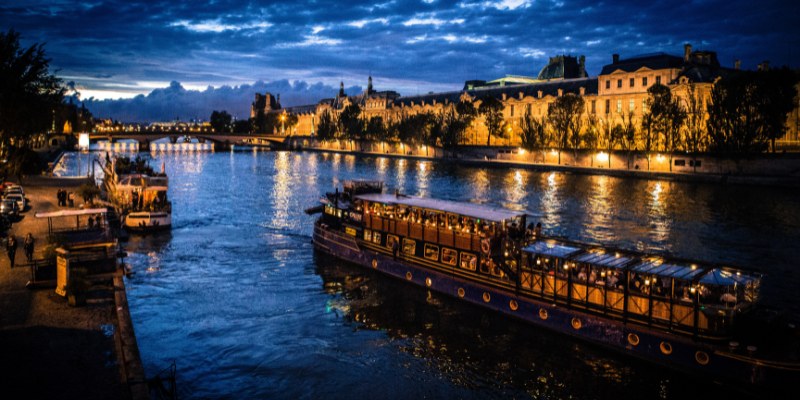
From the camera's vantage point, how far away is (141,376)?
15.3m

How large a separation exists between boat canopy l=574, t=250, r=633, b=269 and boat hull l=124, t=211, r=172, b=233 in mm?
32490

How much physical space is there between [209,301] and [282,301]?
341 centimetres

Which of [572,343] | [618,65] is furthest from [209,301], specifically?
[618,65]

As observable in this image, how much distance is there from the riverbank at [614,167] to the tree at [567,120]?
3.27m

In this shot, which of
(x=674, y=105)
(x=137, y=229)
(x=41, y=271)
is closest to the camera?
(x=41, y=271)

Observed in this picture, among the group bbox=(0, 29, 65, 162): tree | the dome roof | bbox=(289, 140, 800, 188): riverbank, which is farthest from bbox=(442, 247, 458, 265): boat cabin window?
the dome roof

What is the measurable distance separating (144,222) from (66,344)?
28.0 meters

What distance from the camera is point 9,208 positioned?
3953 centimetres

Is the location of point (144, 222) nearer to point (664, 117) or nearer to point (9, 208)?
point (9, 208)

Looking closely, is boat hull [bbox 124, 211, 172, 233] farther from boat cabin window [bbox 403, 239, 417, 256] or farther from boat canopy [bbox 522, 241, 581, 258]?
boat canopy [bbox 522, 241, 581, 258]

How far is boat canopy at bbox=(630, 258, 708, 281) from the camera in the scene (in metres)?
21.3

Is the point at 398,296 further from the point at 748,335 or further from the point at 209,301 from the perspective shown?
the point at 748,335

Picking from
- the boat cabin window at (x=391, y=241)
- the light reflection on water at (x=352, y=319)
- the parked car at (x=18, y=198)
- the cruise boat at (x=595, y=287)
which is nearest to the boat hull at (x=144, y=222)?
the light reflection on water at (x=352, y=319)

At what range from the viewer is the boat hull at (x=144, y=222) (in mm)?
43844
